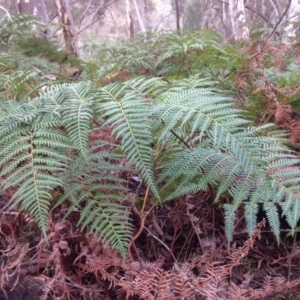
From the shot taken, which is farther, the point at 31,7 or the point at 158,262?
the point at 31,7

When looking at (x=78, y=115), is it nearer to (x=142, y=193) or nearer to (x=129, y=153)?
(x=129, y=153)

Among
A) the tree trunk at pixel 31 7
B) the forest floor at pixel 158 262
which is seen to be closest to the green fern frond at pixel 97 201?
the forest floor at pixel 158 262

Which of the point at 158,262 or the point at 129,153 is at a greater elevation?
the point at 129,153

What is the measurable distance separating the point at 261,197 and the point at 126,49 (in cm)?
221

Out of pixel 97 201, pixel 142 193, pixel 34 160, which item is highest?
pixel 34 160

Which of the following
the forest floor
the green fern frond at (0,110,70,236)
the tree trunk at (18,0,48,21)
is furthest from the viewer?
the tree trunk at (18,0,48,21)

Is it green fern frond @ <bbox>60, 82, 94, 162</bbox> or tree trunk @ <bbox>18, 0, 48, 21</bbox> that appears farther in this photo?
tree trunk @ <bbox>18, 0, 48, 21</bbox>

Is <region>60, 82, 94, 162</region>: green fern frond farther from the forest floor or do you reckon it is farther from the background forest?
the forest floor

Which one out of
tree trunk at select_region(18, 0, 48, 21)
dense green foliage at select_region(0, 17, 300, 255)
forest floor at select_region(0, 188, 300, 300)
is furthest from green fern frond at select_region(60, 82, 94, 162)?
tree trunk at select_region(18, 0, 48, 21)

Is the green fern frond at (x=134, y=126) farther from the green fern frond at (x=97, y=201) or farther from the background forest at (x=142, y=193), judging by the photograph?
the green fern frond at (x=97, y=201)

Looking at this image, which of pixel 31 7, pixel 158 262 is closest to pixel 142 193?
pixel 158 262

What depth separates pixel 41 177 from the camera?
1.18 metres

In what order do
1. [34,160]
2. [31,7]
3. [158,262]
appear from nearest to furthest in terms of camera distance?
1. [34,160]
2. [158,262]
3. [31,7]

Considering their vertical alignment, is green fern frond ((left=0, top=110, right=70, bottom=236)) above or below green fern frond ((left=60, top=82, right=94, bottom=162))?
below
